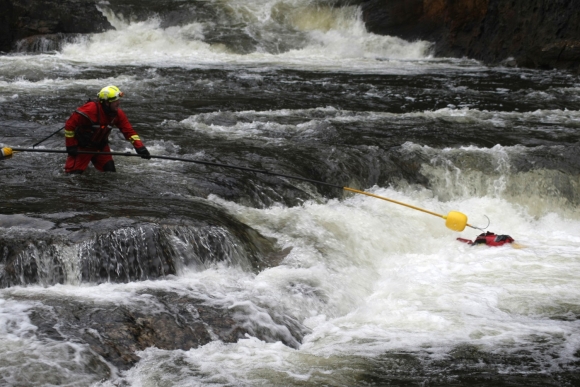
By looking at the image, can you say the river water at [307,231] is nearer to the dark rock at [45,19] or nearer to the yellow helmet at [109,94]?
the yellow helmet at [109,94]

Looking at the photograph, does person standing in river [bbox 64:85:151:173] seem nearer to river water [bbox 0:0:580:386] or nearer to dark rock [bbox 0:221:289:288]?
river water [bbox 0:0:580:386]

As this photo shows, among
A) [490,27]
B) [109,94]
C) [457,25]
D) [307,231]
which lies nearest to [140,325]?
[307,231]

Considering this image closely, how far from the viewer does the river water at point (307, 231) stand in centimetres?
500

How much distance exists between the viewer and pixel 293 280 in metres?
6.43

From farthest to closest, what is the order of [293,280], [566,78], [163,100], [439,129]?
[566,78]
[163,100]
[439,129]
[293,280]

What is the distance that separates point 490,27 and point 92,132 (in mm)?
15477

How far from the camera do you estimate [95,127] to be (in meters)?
7.60

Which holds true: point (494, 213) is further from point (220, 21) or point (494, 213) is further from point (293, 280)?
point (220, 21)

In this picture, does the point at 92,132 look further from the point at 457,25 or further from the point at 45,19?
the point at 457,25

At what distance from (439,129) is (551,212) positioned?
257 centimetres

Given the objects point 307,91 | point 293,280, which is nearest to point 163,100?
point 307,91

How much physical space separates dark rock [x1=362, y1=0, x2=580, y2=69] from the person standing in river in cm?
1334

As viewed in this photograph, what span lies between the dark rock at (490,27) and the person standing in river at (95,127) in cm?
1334

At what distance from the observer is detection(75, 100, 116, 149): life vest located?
7555mm
